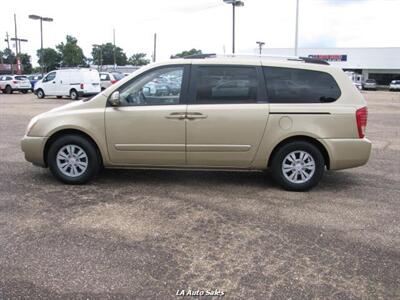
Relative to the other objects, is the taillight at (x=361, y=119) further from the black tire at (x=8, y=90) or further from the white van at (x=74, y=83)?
the black tire at (x=8, y=90)

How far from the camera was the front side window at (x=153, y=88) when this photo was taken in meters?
6.17

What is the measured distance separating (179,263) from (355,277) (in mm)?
1452

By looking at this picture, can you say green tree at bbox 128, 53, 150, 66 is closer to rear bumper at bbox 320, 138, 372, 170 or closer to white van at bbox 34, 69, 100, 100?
white van at bbox 34, 69, 100, 100

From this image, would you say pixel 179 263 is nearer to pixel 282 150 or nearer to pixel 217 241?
pixel 217 241

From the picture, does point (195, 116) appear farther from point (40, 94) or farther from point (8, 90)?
point (8, 90)

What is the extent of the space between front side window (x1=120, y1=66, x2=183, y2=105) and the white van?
20.4 metres

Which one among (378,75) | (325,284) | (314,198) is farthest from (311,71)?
(378,75)

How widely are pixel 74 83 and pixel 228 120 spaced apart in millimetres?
21862

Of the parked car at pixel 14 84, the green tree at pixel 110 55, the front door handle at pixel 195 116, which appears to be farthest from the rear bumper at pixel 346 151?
the green tree at pixel 110 55

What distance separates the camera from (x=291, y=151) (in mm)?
6133

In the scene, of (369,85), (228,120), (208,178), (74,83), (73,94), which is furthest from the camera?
(369,85)

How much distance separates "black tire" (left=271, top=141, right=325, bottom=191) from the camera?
6.11m

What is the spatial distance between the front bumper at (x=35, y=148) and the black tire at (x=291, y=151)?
3169 mm

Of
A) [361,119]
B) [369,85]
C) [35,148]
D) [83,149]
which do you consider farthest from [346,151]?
[369,85]
